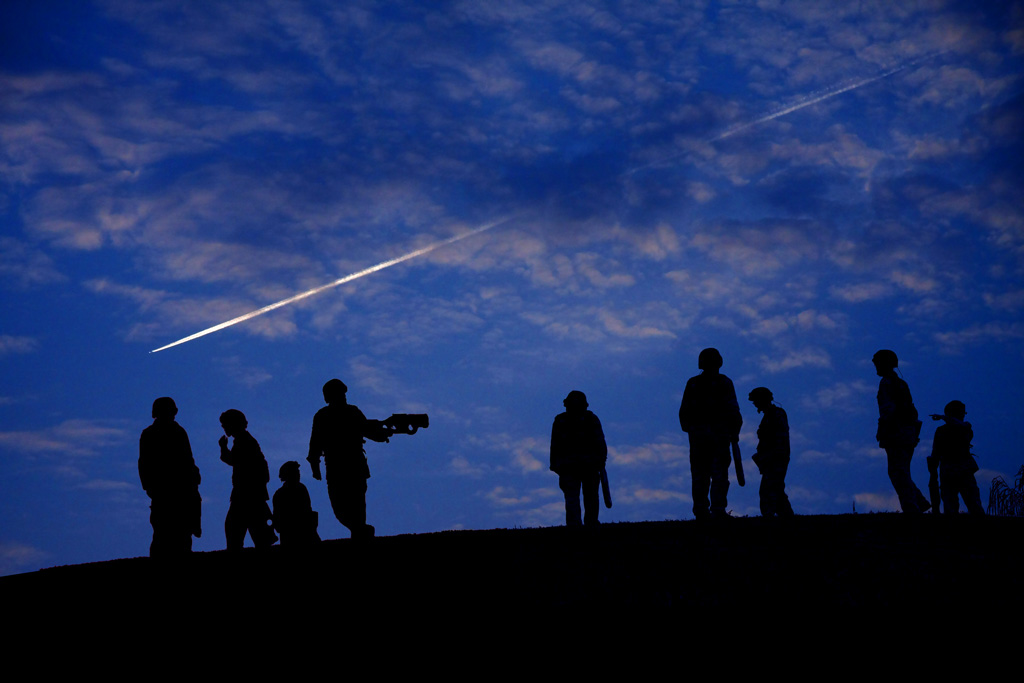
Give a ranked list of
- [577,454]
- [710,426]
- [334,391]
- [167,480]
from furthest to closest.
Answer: [577,454] < [710,426] < [334,391] < [167,480]

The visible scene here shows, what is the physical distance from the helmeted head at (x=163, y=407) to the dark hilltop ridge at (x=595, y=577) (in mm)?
1920

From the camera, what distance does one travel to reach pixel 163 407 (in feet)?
42.2

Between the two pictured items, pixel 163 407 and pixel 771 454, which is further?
pixel 771 454

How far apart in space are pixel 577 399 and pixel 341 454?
4.02 metres

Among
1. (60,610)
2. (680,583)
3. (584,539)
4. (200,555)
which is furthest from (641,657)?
(200,555)

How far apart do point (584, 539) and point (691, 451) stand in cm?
245

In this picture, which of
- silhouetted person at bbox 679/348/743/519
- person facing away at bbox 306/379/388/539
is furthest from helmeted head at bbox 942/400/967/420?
person facing away at bbox 306/379/388/539

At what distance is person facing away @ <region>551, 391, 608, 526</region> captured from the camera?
14914 mm

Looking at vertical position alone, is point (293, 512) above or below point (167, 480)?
below

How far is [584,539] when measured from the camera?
12.9 m

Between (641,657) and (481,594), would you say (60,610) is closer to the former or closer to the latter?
(481,594)

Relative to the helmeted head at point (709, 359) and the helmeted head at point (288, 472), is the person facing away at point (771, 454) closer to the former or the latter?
the helmeted head at point (709, 359)

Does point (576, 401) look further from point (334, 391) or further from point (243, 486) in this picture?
point (243, 486)

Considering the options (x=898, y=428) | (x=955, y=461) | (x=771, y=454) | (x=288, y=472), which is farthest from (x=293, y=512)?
(x=955, y=461)
